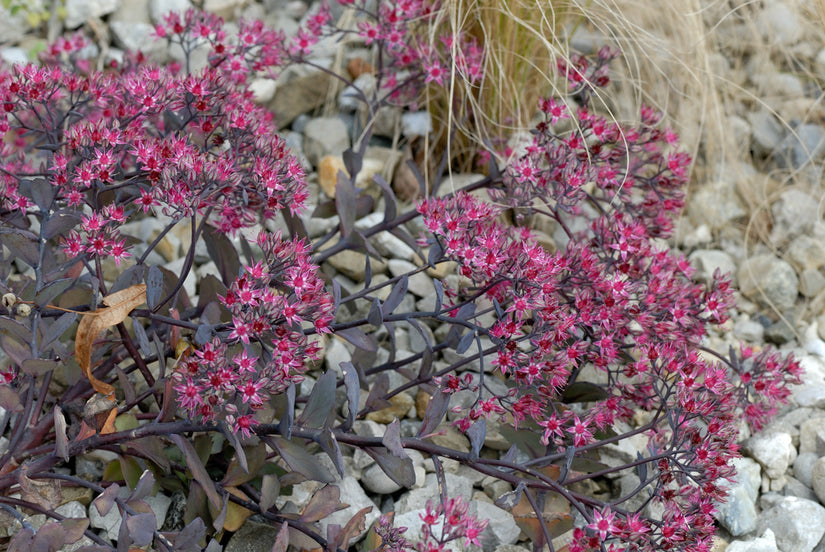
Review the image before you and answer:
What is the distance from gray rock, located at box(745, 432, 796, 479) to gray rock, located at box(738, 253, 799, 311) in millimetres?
575

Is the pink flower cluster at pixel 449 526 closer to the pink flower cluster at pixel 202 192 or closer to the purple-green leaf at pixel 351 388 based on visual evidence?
the purple-green leaf at pixel 351 388

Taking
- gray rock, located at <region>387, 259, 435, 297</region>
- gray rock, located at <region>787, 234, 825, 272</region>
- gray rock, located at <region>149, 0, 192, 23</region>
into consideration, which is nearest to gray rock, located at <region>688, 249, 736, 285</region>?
gray rock, located at <region>787, 234, 825, 272</region>

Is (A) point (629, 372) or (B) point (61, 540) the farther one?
(A) point (629, 372)

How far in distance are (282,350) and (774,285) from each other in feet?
5.36

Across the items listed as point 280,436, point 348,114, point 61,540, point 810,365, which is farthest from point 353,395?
point 348,114

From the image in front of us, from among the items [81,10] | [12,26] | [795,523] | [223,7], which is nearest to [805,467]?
[795,523]

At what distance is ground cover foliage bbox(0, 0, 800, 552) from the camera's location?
1445 millimetres

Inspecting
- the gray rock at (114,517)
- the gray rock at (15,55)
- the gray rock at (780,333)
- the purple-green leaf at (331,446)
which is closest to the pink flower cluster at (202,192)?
the purple-green leaf at (331,446)

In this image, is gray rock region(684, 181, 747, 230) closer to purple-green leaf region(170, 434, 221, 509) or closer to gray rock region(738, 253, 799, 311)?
gray rock region(738, 253, 799, 311)

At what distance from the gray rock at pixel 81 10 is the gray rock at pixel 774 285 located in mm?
2291

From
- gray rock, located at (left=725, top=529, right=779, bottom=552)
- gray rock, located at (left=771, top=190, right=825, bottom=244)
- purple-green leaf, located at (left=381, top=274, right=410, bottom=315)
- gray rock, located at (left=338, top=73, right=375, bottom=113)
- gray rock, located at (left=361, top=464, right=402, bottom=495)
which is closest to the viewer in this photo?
purple-green leaf, located at (left=381, top=274, right=410, bottom=315)

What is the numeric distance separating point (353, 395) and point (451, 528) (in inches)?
10.5

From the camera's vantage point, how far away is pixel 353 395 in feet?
4.74

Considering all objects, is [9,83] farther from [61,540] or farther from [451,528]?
[451,528]
